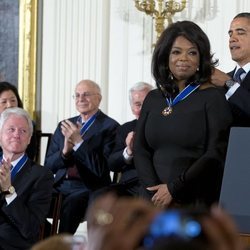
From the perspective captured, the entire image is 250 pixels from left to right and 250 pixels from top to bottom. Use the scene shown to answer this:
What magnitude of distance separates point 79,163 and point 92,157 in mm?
110

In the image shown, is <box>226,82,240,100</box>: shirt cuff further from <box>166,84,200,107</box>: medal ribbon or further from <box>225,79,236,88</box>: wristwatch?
<box>166,84,200,107</box>: medal ribbon

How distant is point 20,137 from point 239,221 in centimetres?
211

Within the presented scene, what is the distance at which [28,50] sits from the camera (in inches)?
296

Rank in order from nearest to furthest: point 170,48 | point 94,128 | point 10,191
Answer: point 170,48 → point 10,191 → point 94,128

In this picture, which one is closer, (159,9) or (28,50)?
(159,9)

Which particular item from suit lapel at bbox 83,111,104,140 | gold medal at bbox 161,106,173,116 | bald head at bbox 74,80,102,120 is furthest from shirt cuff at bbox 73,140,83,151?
gold medal at bbox 161,106,173,116

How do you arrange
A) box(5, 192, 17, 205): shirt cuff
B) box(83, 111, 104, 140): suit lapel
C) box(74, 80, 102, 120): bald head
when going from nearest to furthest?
1. box(5, 192, 17, 205): shirt cuff
2. box(83, 111, 104, 140): suit lapel
3. box(74, 80, 102, 120): bald head

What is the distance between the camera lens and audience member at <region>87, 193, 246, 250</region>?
2.06ft

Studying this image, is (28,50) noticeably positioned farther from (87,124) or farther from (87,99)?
(87,124)

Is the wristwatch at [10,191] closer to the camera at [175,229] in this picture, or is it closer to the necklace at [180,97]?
the necklace at [180,97]

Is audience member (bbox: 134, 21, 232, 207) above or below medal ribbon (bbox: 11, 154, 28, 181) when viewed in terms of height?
above

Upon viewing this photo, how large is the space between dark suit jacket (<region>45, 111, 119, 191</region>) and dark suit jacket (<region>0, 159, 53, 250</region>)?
45.0 inches

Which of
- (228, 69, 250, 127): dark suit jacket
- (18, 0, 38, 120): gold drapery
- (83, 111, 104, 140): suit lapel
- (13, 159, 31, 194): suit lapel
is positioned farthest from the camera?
(18, 0, 38, 120): gold drapery

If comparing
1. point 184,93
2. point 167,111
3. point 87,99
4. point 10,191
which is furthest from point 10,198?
point 87,99
